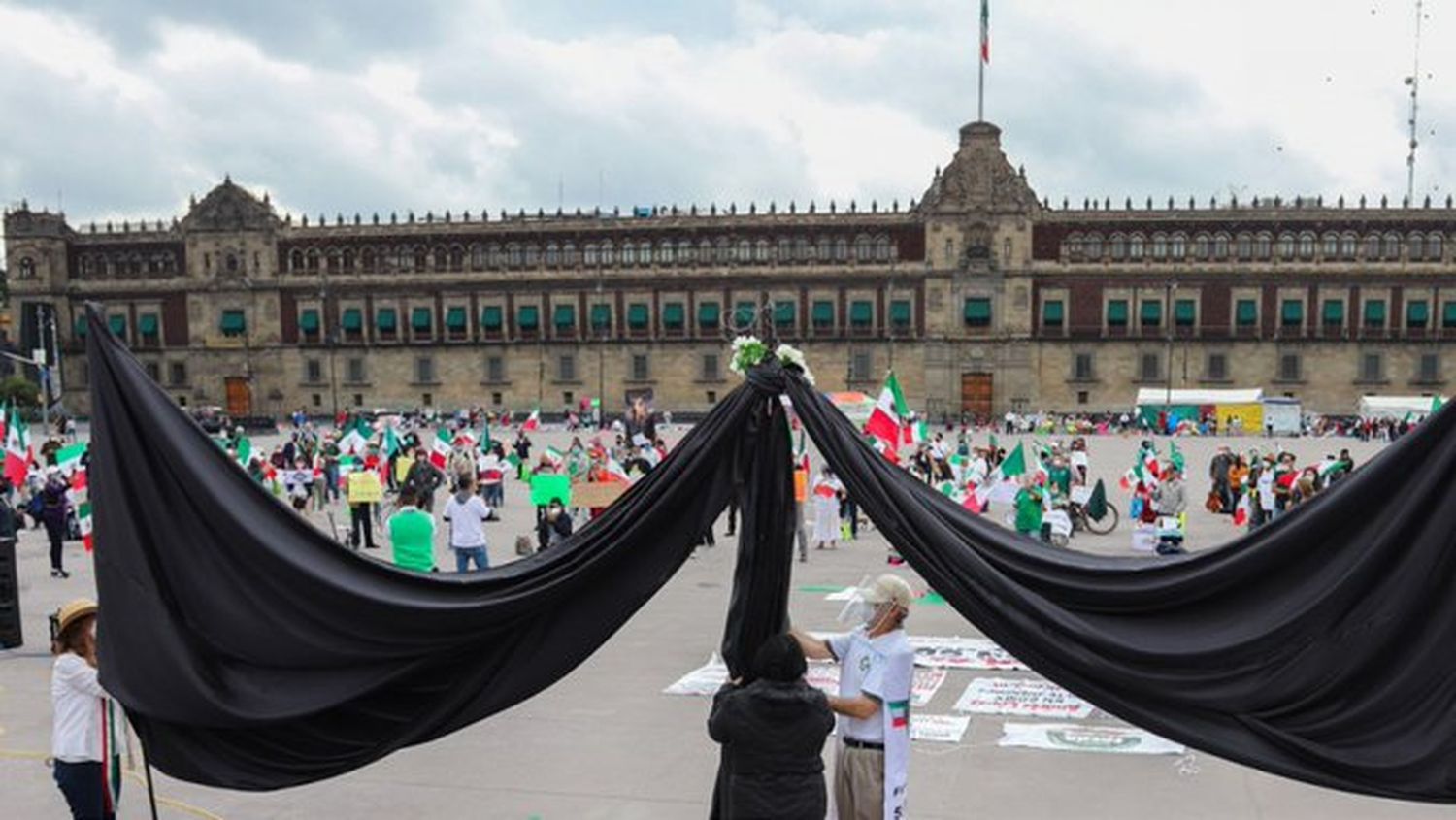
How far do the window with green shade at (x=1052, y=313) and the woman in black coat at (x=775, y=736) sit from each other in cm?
5643

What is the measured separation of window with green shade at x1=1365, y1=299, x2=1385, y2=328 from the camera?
5662cm

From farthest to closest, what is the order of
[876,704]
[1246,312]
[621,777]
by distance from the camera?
[1246,312]
[621,777]
[876,704]

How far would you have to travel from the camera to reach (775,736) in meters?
4.30

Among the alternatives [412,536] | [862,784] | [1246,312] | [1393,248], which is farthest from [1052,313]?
[862,784]

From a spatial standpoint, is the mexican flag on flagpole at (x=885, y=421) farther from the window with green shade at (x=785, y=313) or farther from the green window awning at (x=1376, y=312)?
the green window awning at (x=1376, y=312)

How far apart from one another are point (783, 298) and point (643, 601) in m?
55.3

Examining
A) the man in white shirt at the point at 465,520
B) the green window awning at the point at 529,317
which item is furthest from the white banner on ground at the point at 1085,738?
the green window awning at the point at 529,317

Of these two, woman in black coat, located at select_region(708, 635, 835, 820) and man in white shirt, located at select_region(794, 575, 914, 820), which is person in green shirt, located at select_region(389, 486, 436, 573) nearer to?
man in white shirt, located at select_region(794, 575, 914, 820)

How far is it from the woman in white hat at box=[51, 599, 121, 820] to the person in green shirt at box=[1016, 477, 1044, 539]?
1151 centimetres

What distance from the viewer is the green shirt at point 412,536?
407 inches

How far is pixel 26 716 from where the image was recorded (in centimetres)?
855

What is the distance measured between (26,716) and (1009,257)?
5413 cm

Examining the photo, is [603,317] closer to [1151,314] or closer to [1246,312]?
[1151,314]

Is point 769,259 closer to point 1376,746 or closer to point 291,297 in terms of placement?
point 291,297
